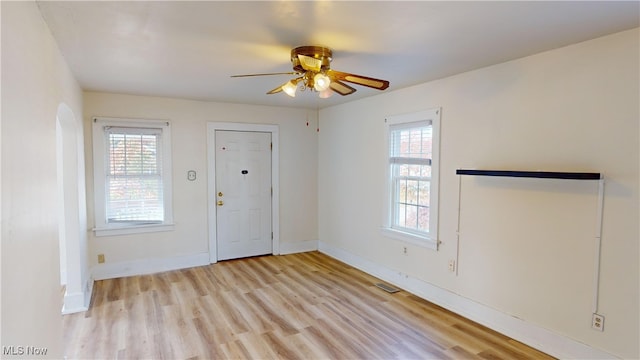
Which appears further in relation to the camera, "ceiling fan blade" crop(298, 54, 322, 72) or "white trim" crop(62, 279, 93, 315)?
"white trim" crop(62, 279, 93, 315)

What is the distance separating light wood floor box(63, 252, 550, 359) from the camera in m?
2.80

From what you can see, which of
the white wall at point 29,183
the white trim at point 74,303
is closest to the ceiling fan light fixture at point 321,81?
the white wall at point 29,183

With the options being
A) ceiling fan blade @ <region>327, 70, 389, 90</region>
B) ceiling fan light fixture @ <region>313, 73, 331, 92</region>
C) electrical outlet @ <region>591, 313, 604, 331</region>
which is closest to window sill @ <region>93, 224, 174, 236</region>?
ceiling fan light fixture @ <region>313, 73, 331, 92</region>

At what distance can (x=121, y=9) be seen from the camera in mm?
1961

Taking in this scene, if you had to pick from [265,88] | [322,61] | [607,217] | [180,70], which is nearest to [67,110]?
[180,70]

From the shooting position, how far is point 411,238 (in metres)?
4.01

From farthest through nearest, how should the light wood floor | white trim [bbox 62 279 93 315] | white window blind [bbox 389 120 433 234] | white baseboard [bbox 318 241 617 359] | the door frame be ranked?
the door frame
white window blind [bbox 389 120 433 234]
white trim [bbox 62 279 93 315]
the light wood floor
white baseboard [bbox 318 241 617 359]

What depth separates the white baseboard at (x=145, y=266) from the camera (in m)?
4.47

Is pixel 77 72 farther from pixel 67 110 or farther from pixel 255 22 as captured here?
pixel 255 22

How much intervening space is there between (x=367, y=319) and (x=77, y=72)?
3577 millimetres

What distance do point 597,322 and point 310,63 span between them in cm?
270

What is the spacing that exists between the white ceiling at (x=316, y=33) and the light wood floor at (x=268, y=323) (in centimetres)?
231

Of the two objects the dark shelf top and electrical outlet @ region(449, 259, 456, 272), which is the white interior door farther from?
the dark shelf top

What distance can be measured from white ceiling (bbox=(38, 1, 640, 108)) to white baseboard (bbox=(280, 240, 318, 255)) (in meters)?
3.04
